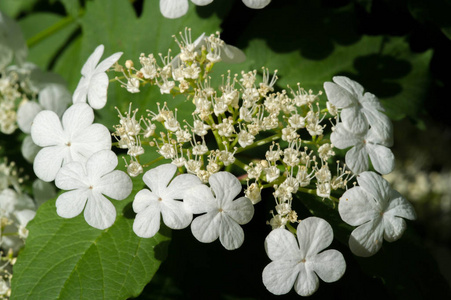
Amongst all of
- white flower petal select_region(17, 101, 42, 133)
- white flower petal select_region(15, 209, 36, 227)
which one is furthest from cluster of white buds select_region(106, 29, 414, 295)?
white flower petal select_region(17, 101, 42, 133)

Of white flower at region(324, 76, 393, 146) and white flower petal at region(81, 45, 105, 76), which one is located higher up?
white flower petal at region(81, 45, 105, 76)

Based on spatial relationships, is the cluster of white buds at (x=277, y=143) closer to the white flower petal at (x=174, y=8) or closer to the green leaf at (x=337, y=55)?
the white flower petal at (x=174, y=8)

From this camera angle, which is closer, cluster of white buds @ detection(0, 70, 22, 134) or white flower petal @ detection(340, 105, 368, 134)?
white flower petal @ detection(340, 105, 368, 134)

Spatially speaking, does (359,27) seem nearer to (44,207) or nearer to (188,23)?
(188,23)

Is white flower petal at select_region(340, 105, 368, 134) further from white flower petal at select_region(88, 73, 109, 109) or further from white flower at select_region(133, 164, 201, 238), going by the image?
white flower petal at select_region(88, 73, 109, 109)

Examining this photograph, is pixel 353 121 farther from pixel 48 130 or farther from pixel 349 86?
pixel 48 130

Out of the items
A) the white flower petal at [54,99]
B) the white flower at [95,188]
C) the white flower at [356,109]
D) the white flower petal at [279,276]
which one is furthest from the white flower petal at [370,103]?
the white flower petal at [54,99]

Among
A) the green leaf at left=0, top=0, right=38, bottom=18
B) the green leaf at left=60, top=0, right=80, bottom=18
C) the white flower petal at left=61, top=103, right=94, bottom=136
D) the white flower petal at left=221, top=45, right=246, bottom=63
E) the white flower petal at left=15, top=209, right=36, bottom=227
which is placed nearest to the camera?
the white flower petal at left=61, top=103, right=94, bottom=136
